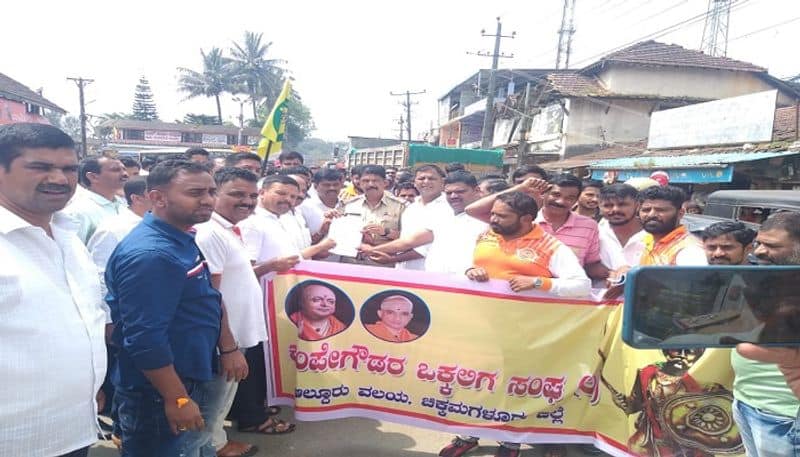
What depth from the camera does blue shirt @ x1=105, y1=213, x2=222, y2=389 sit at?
1.71 meters

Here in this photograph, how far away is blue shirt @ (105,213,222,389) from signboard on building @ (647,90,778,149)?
1393 centimetres

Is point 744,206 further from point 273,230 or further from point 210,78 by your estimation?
point 210,78

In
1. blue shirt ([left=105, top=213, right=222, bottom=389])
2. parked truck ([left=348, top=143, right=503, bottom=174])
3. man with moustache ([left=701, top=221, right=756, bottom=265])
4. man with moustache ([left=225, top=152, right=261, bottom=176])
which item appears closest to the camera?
blue shirt ([left=105, top=213, right=222, bottom=389])

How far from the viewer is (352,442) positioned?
10.4ft

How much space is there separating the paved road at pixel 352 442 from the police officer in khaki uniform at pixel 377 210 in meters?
1.54

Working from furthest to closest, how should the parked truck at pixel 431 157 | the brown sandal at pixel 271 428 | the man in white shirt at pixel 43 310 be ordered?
the parked truck at pixel 431 157 < the brown sandal at pixel 271 428 < the man in white shirt at pixel 43 310

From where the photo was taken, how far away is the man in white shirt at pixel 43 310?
1411 mm

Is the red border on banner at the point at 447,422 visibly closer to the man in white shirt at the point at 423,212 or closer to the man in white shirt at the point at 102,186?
the man in white shirt at the point at 423,212

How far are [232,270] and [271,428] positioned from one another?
1.43m

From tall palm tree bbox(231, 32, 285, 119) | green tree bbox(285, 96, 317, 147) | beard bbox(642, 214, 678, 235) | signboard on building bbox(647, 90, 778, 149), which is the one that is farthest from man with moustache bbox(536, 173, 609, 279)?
green tree bbox(285, 96, 317, 147)

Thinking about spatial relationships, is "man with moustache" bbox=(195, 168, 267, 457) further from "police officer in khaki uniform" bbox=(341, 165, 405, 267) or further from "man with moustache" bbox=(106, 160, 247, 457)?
"police officer in khaki uniform" bbox=(341, 165, 405, 267)

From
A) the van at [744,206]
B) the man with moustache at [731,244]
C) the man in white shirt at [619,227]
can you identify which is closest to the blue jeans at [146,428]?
the man with moustache at [731,244]

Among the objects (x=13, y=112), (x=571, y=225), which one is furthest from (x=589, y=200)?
(x=13, y=112)

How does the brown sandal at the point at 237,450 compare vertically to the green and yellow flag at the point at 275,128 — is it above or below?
below
